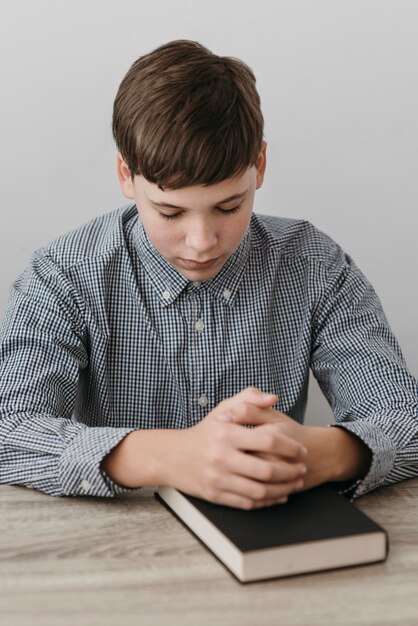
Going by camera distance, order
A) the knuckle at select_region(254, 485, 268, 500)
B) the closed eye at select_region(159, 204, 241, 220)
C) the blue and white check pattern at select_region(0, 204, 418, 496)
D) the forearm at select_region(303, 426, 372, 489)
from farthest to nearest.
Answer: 1. the blue and white check pattern at select_region(0, 204, 418, 496)
2. the closed eye at select_region(159, 204, 241, 220)
3. the forearm at select_region(303, 426, 372, 489)
4. the knuckle at select_region(254, 485, 268, 500)

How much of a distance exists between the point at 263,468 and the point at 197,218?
0.35m

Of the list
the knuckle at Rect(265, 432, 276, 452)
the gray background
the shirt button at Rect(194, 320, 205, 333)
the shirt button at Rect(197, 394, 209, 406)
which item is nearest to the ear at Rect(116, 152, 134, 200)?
the shirt button at Rect(194, 320, 205, 333)

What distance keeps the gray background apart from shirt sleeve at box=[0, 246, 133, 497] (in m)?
0.45

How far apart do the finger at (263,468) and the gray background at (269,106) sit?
38.6 inches

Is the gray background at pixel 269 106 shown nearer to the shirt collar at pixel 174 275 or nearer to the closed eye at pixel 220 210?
the shirt collar at pixel 174 275

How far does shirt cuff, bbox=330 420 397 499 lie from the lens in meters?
1.14

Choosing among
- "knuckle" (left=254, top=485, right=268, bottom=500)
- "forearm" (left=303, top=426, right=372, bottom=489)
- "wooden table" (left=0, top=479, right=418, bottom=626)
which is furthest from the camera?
"forearm" (left=303, top=426, right=372, bottom=489)

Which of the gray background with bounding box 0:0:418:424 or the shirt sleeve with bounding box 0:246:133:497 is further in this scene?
the gray background with bounding box 0:0:418:424

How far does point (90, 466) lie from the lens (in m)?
1.12

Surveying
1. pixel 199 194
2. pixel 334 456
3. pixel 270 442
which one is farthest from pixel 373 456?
pixel 199 194

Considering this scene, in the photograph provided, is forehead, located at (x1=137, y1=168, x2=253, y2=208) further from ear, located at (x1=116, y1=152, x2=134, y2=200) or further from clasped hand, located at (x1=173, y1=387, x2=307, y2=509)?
clasped hand, located at (x1=173, y1=387, x2=307, y2=509)

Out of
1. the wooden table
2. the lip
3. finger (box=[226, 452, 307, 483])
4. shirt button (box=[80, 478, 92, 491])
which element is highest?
the lip

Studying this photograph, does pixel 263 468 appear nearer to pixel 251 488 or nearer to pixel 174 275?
pixel 251 488

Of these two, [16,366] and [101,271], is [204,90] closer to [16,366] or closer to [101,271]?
[101,271]
